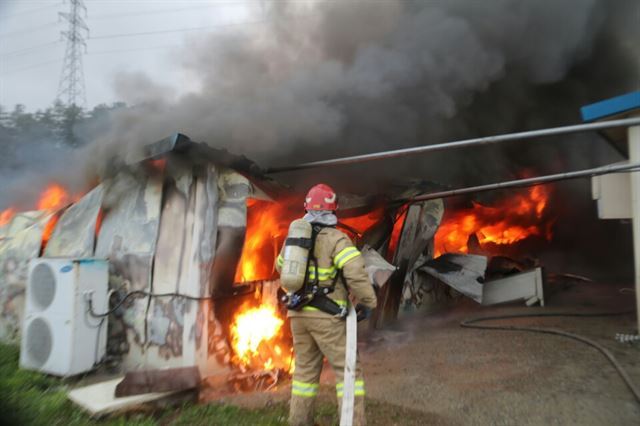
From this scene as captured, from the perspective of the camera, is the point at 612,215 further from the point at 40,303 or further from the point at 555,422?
the point at 40,303

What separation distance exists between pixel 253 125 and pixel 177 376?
12.6 feet

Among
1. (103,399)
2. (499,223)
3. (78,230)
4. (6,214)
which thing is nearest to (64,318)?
(103,399)

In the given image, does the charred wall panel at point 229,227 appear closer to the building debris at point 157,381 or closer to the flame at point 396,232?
the building debris at point 157,381

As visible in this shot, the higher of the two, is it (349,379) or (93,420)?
(349,379)

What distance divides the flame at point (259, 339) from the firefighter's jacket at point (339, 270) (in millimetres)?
2209

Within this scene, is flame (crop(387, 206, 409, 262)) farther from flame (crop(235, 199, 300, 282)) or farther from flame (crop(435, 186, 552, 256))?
flame (crop(435, 186, 552, 256))

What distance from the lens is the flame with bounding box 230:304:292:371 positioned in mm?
5633

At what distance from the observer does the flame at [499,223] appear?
11555mm

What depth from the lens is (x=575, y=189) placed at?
16844 millimetres

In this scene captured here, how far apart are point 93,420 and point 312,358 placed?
205 centimetres

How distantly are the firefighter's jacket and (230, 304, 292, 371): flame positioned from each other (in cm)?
221

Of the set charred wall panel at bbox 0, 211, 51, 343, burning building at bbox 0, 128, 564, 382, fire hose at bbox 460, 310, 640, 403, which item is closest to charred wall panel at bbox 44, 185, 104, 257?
burning building at bbox 0, 128, 564, 382

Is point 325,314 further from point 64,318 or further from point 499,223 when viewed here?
point 499,223

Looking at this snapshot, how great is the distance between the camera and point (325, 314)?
3.60 meters
